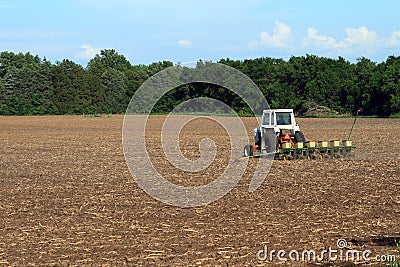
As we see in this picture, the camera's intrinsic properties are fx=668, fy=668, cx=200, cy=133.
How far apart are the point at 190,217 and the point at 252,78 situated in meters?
91.8

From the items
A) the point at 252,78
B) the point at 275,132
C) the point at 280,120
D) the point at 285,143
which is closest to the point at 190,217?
the point at 285,143

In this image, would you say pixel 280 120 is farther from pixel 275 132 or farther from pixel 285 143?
pixel 285 143

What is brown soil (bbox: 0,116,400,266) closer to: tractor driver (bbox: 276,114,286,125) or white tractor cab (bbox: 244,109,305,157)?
white tractor cab (bbox: 244,109,305,157)

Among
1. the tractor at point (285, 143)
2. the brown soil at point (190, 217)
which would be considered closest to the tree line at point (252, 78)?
the tractor at point (285, 143)

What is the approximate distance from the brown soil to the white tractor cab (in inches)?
71.5

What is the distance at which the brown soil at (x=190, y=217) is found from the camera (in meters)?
9.23

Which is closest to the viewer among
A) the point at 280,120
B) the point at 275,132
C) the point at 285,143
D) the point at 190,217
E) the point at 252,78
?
the point at 190,217

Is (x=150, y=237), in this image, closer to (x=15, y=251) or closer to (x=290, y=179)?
(x=15, y=251)

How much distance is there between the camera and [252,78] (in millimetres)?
102938

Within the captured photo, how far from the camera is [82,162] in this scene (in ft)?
76.8

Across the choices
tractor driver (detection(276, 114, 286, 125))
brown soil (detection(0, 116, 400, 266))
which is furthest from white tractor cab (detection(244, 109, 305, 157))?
brown soil (detection(0, 116, 400, 266))

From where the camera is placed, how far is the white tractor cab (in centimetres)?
2239

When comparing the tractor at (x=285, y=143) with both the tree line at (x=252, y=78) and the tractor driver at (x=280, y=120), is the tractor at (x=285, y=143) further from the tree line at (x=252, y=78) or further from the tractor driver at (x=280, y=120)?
the tree line at (x=252, y=78)

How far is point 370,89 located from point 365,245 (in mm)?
74249
